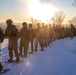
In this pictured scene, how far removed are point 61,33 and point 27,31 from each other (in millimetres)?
23533

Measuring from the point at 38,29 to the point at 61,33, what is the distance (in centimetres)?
1997

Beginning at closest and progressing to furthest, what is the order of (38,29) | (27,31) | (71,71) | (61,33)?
(71,71), (27,31), (38,29), (61,33)

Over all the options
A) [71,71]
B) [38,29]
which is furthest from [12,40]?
[38,29]

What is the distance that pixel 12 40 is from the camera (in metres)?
12.1

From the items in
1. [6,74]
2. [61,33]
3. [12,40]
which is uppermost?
[12,40]

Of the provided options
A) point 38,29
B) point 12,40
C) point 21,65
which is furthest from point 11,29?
point 38,29

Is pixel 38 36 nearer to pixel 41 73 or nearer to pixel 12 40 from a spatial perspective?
pixel 12 40

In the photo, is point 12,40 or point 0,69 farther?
point 12,40

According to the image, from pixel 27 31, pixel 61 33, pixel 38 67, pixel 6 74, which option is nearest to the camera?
pixel 6 74

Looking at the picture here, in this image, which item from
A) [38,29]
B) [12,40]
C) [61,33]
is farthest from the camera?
Answer: [61,33]

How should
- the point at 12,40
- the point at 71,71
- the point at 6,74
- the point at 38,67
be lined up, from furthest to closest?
1. the point at 12,40
2. the point at 38,67
3. the point at 71,71
4. the point at 6,74

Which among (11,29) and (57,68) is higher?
(11,29)

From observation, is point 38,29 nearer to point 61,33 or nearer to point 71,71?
point 71,71

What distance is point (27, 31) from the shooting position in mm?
14633
